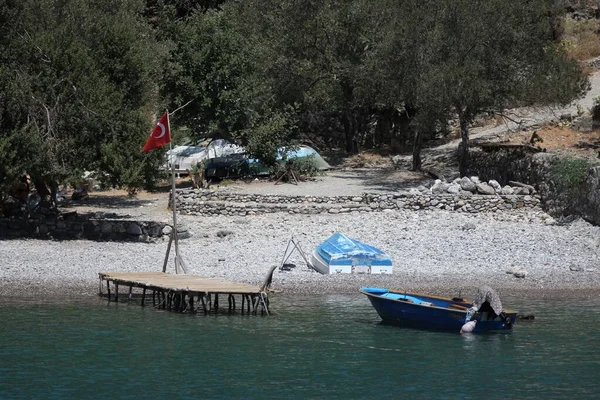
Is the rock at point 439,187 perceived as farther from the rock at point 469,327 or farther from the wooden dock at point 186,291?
the rock at point 469,327

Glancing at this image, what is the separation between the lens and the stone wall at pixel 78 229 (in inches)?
1172

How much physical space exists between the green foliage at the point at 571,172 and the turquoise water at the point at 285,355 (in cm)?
823

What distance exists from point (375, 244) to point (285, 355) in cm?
1074

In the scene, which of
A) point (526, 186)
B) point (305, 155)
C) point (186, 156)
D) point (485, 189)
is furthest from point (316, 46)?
point (526, 186)

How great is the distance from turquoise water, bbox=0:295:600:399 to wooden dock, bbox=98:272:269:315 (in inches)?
18.7

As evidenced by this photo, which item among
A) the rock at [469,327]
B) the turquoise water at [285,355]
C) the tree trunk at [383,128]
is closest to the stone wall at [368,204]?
the turquoise water at [285,355]

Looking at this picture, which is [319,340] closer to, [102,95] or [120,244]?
[120,244]

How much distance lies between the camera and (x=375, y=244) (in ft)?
96.5

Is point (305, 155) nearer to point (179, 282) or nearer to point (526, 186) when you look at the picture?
point (526, 186)

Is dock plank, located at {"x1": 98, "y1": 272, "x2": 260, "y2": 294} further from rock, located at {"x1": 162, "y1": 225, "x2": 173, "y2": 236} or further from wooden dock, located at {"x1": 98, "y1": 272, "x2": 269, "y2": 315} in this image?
rock, located at {"x1": 162, "y1": 225, "x2": 173, "y2": 236}

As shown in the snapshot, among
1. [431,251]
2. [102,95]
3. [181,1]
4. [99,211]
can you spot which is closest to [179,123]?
[99,211]

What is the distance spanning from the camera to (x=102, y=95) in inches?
1171

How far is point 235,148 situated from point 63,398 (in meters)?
25.8

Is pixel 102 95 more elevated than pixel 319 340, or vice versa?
pixel 102 95
